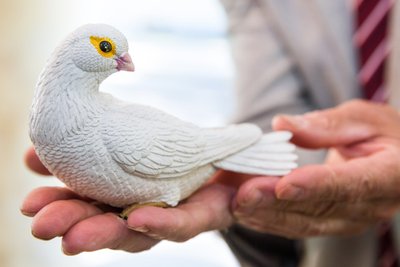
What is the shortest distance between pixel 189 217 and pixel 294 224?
18 cm

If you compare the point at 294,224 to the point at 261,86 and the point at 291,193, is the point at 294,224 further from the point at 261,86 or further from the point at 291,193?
the point at 261,86

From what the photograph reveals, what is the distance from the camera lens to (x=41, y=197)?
0.43 m

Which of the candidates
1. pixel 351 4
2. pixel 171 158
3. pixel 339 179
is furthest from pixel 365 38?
pixel 171 158

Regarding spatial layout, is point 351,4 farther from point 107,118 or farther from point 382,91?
point 107,118

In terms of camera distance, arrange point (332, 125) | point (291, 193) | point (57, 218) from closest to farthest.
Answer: point (57, 218) → point (291, 193) → point (332, 125)

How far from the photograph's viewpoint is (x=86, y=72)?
0.40 metres

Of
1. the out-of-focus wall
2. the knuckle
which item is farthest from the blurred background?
the knuckle

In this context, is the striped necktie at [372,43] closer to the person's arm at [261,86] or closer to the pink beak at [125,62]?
the person's arm at [261,86]

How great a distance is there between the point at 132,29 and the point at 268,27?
0.23 meters

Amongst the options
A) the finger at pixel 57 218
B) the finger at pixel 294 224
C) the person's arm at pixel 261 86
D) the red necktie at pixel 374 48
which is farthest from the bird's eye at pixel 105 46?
the red necktie at pixel 374 48


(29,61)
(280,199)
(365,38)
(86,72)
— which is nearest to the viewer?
(86,72)

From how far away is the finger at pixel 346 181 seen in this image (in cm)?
49

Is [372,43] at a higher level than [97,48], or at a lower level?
lower

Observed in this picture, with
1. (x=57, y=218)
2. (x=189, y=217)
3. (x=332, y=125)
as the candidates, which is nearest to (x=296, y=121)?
(x=332, y=125)
